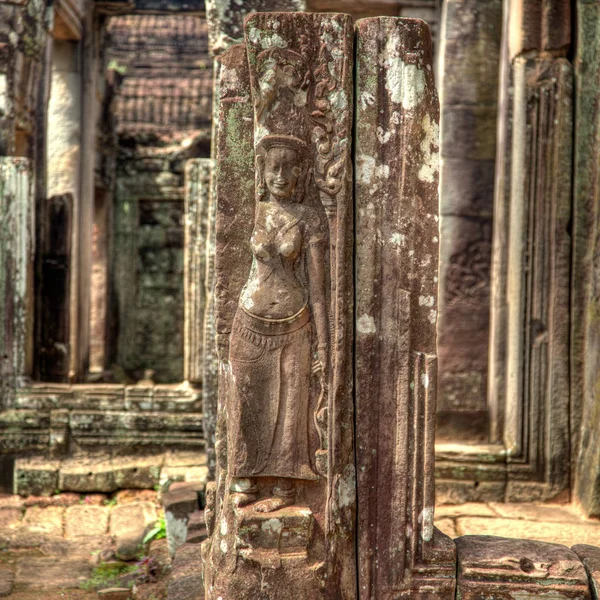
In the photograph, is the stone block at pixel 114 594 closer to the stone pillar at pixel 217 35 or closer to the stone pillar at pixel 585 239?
the stone pillar at pixel 217 35

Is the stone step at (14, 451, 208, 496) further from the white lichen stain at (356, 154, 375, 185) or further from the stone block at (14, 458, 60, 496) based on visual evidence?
the white lichen stain at (356, 154, 375, 185)

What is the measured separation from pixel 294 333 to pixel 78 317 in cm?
759

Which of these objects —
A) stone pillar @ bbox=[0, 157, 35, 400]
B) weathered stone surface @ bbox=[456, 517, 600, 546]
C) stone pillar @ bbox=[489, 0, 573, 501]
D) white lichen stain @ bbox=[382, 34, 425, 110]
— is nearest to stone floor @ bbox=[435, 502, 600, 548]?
weathered stone surface @ bbox=[456, 517, 600, 546]

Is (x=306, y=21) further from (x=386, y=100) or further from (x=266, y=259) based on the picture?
(x=266, y=259)

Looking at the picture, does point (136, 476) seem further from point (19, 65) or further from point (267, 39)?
point (267, 39)

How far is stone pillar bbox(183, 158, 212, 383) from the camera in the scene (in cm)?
747

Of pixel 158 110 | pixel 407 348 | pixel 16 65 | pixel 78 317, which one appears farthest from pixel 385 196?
pixel 158 110

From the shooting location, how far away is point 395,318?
154 inches

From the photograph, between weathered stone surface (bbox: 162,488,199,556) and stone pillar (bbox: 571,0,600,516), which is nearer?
weathered stone surface (bbox: 162,488,199,556)

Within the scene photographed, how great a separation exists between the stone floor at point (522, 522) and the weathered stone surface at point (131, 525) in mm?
2176

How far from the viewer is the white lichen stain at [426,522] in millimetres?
3885

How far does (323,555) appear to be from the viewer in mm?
3885

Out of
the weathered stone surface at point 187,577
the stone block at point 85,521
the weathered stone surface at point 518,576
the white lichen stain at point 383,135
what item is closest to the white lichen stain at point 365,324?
the white lichen stain at point 383,135

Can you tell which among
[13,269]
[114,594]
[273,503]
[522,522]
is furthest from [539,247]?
[13,269]
